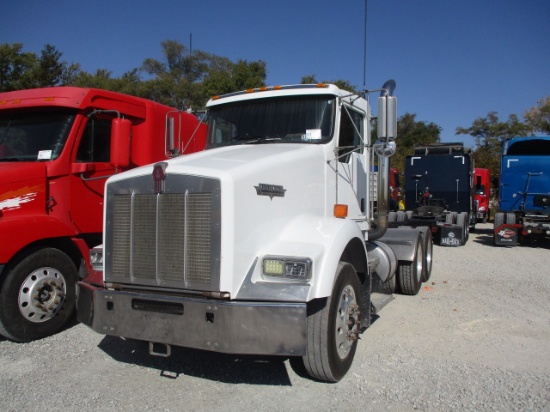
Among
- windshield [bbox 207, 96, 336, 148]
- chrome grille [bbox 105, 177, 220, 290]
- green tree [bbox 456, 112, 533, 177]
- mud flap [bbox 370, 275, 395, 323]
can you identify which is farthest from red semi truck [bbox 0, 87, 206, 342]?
green tree [bbox 456, 112, 533, 177]

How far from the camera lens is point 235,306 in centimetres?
325

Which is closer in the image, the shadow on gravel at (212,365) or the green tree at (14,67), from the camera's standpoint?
the shadow on gravel at (212,365)

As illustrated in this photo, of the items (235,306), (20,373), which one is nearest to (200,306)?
(235,306)

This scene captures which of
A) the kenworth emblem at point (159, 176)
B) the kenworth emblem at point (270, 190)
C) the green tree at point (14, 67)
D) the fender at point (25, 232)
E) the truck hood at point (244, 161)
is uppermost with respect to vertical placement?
the green tree at point (14, 67)

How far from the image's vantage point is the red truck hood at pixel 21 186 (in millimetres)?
4887

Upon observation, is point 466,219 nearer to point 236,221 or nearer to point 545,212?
point 545,212

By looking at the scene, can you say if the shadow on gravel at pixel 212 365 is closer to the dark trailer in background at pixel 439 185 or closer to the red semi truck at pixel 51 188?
the red semi truck at pixel 51 188

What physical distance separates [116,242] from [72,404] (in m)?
1.29

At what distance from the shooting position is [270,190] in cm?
379

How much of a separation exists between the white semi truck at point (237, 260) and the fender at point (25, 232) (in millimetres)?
1186

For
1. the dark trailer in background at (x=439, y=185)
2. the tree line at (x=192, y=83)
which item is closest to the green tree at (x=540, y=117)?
the tree line at (x=192, y=83)

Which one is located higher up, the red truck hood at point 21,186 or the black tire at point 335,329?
the red truck hood at point 21,186

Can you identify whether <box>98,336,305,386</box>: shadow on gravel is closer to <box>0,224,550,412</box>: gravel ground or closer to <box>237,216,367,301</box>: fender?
<box>0,224,550,412</box>: gravel ground

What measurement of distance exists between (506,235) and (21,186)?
13407mm
